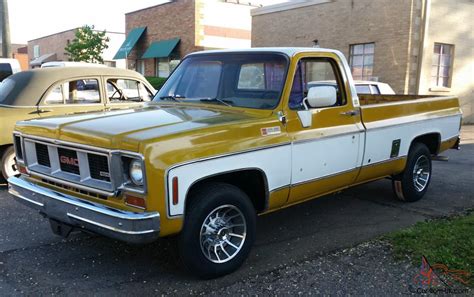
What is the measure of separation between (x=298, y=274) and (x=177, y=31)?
23260 millimetres

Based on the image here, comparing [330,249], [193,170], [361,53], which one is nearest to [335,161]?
[330,249]

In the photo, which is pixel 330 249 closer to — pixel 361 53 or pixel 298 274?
pixel 298 274

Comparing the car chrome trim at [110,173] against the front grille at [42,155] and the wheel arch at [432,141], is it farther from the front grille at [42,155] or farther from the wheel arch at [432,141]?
the wheel arch at [432,141]

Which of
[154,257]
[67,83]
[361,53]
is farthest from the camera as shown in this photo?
[361,53]

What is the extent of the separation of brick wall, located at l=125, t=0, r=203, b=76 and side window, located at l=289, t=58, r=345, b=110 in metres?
20.1

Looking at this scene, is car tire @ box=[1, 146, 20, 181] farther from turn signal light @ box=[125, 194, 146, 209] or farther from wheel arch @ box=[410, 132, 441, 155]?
wheel arch @ box=[410, 132, 441, 155]

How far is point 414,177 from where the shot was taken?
21.3ft

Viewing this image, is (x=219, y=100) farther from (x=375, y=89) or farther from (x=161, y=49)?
(x=161, y=49)

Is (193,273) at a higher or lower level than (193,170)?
lower

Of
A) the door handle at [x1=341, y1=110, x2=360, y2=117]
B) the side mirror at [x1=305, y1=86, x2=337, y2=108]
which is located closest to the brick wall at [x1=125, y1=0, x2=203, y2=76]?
the door handle at [x1=341, y1=110, x2=360, y2=117]

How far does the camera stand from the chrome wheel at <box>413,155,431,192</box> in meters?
6.54

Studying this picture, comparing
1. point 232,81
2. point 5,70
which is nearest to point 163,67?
point 5,70

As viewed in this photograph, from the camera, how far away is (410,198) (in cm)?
649

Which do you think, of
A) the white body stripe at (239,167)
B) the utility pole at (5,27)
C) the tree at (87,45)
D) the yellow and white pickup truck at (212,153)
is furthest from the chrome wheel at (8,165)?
the tree at (87,45)
